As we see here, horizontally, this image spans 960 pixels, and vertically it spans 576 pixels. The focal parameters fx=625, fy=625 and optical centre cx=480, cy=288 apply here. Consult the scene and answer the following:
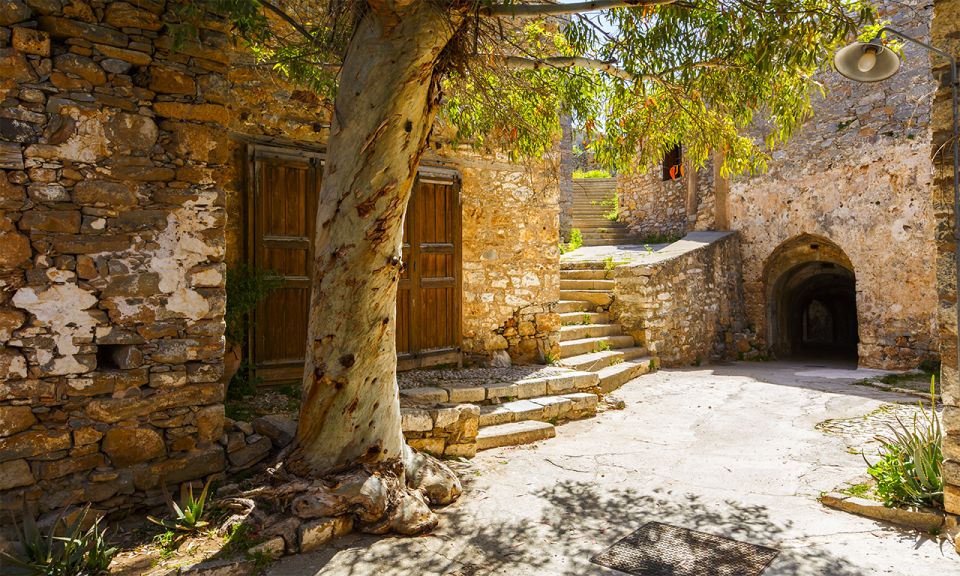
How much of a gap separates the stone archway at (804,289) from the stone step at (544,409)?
6893 mm

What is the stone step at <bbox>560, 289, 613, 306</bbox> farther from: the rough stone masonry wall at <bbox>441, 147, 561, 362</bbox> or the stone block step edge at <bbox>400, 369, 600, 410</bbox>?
the stone block step edge at <bbox>400, 369, 600, 410</bbox>

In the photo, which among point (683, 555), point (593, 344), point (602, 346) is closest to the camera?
point (683, 555)

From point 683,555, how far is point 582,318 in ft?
21.3

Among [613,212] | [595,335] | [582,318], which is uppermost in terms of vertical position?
[613,212]

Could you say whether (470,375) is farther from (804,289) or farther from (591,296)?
(804,289)

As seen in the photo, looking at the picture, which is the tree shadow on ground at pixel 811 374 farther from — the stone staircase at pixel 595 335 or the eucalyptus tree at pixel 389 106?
the eucalyptus tree at pixel 389 106

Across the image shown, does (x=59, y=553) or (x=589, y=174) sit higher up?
(x=589, y=174)

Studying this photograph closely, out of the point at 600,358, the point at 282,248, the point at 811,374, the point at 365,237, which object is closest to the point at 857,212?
the point at 811,374

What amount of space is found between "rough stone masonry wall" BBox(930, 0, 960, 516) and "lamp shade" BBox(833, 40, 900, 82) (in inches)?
19.5

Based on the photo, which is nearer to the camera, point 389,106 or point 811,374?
point 389,106

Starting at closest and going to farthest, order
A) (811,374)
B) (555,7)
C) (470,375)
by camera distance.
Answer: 1. (555,7)
2. (470,375)
3. (811,374)

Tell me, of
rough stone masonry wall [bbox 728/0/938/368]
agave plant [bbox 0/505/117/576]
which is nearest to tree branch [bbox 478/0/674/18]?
agave plant [bbox 0/505/117/576]

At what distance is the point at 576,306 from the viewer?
1030 cm

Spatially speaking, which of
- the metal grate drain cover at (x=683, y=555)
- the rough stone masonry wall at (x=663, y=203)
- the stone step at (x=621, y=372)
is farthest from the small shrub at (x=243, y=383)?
the rough stone masonry wall at (x=663, y=203)
